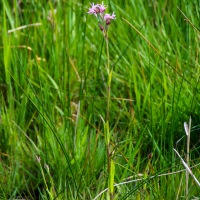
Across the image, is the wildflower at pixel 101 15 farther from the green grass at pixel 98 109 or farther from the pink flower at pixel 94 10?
the green grass at pixel 98 109

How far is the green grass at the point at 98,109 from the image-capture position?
5.26ft

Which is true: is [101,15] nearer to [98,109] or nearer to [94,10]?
[94,10]

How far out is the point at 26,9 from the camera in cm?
248

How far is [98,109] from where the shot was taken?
207cm

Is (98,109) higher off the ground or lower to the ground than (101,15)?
lower

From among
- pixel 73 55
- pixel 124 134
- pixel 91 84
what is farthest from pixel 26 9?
pixel 124 134

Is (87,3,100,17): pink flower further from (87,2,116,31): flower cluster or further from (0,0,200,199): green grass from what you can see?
(0,0,200,199): green grass

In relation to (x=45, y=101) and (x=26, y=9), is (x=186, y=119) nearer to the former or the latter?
(x=45, y=101)

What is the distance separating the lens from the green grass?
5.26 feet

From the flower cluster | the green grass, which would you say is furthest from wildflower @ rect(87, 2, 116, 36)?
the green grass

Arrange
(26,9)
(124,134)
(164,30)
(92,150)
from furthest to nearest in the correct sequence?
(26,9), (164,30), (124,134), (92,150)

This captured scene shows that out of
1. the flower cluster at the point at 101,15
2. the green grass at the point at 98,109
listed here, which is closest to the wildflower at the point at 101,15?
the flower cluster at the point at 101,15

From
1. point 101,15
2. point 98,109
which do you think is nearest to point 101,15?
point 101,15

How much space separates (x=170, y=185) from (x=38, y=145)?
538 millimetres
